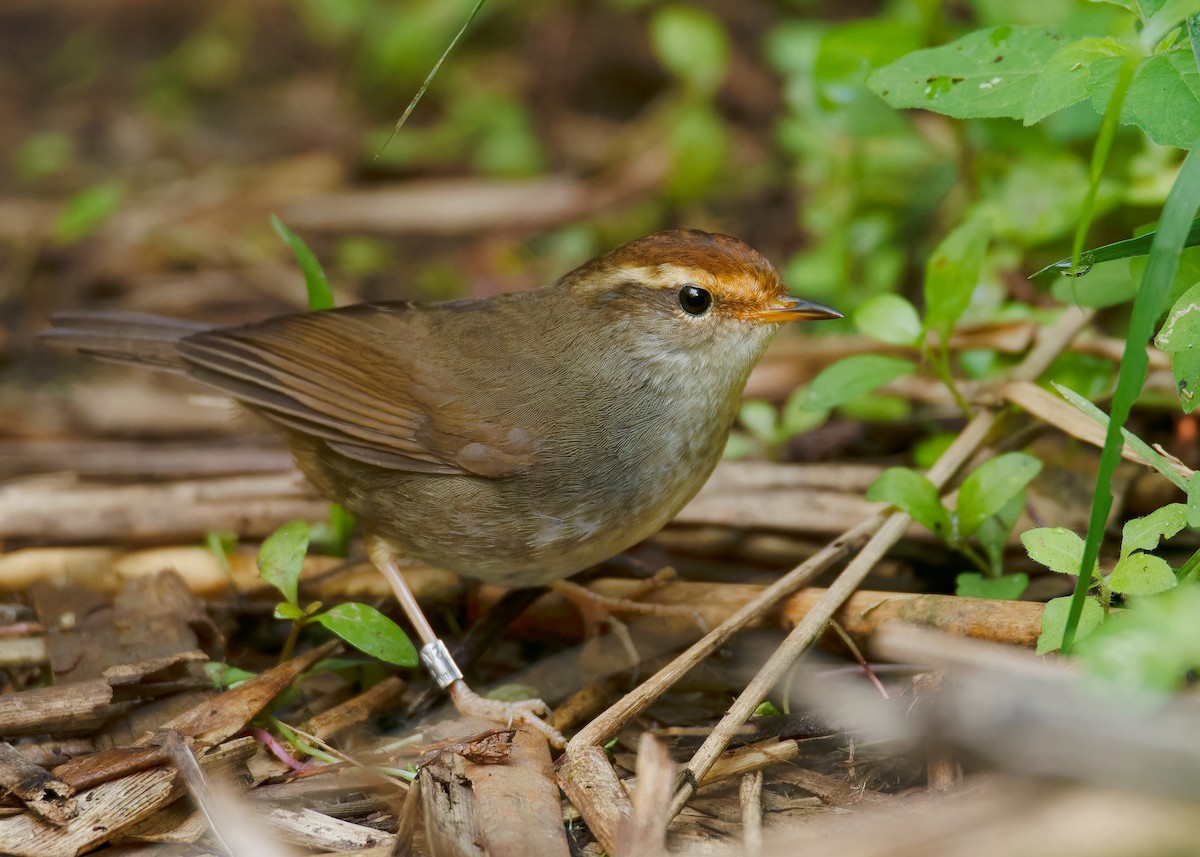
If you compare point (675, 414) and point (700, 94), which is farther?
point (700, 94)

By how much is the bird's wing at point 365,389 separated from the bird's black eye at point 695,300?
26.0 inches

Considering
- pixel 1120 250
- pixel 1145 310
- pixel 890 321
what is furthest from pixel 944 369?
pixel 1145 310

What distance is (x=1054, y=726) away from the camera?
5.47 feet

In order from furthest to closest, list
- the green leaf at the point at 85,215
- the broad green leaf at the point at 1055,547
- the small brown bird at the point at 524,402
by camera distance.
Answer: the green leaf at the point at 85,215, the small brown bird at the point at 524,402, the broad green leaf at the point at 1055,547

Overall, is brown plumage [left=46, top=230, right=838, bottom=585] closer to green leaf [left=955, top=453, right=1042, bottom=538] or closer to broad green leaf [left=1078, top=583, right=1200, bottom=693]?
green leaf [left=955, top=453, right=1042, bottom=538]

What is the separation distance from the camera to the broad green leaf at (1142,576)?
2.69m

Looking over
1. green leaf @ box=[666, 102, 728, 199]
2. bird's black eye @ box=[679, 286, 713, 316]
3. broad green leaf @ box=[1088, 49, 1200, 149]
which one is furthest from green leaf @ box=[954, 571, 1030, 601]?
green leaf @ box=[666, 102, 728, 199]

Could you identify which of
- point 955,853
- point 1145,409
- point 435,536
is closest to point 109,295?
point 435,536

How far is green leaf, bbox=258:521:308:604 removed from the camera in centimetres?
350

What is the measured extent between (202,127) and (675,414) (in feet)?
16.5

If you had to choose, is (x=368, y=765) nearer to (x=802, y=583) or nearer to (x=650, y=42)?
(x=802, y=583)

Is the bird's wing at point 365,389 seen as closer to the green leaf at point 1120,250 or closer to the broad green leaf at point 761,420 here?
the broad green leaf at point 761,420

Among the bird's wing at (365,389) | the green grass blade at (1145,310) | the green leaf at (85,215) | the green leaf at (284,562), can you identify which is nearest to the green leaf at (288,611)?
the green leaf at (284,562)

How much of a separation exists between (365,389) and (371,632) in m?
1.02
